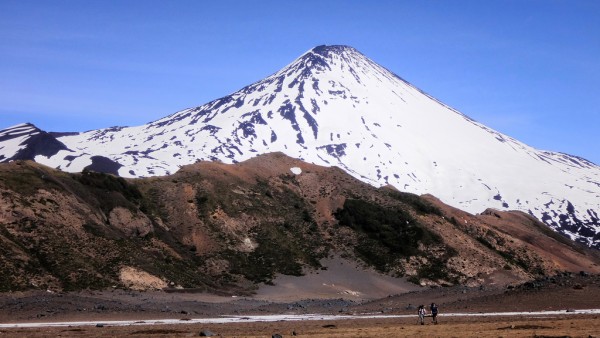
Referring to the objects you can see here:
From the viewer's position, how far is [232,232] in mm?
84188

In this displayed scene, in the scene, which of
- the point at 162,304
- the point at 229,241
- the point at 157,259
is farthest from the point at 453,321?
the point at 229,241

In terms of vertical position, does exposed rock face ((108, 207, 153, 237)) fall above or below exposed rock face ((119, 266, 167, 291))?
above

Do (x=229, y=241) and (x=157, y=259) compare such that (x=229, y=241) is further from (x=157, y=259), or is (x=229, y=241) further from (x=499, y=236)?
(x=499, y=236)

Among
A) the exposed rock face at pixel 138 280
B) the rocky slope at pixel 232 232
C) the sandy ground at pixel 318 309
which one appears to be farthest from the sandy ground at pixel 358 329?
the exposed rock face at pixel 138 280

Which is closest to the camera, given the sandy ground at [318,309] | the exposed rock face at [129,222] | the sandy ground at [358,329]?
the sandy ground at [358,329]

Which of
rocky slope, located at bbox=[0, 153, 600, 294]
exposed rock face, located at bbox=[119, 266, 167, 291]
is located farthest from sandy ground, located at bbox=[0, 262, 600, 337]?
rocky slope, located at bbox=[0, 153, 600, 294]

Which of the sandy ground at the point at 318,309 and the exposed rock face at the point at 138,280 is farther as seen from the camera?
the exposed rock face at the point at 138,280

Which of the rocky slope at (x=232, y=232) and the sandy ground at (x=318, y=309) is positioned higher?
the rocky slope at (x=232, y=232)

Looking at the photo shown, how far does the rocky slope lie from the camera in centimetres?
6391

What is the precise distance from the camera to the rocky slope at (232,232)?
6391cm

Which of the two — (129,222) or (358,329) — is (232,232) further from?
(358,329)

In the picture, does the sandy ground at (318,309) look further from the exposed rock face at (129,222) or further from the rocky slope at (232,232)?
the exposed rock face at (129,222)

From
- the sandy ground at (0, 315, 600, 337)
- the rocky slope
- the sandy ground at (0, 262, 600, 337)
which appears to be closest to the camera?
the sandy ground at (0, 315, 600, 337)

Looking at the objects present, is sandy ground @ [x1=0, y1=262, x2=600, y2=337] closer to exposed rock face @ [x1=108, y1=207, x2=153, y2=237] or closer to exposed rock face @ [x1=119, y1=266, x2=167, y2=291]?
exposed rock face @ [x1=119, y1=266, x2=167, y2=291]
